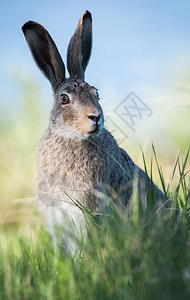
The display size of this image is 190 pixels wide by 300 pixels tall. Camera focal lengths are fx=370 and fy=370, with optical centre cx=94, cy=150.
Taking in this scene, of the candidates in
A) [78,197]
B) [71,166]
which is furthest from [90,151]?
[78,197]

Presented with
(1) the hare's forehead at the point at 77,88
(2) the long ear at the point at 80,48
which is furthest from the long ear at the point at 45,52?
(1) the hare's forehead at the point at 77,88

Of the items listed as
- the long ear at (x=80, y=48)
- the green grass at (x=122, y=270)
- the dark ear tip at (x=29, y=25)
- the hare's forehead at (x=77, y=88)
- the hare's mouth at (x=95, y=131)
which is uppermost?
the dark ear tip at (x=29, y=25)

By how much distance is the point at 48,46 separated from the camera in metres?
4.30

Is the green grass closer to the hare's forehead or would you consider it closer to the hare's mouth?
the hare's mouth

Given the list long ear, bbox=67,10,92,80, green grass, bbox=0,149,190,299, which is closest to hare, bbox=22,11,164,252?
long ear, bbox=67,10,92,80

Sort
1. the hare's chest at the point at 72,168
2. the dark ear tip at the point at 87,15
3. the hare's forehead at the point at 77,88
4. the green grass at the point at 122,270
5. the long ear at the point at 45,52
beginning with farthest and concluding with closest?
1. the dark ear tip at the point at 87,15
2. the long ear at the point at 45,52
3. the hare's forehead at the point at 77,88
4. the hare's chest at the point at 72,168
5. the green grass at the point at 122,270

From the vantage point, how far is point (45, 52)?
4.41 m

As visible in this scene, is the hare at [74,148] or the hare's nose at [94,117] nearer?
the hare's nose at [94,117]

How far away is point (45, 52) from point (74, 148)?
125cm

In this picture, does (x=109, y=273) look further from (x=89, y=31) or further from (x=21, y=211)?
(x=89, y=31)

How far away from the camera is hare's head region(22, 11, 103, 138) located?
374 cm

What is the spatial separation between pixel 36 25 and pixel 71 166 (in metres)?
1.62

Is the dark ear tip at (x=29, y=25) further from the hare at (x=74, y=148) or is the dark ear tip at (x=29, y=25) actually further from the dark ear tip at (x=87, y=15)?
the dark ear tip at (x=87, y=15)

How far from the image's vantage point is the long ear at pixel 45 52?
4184 mm
